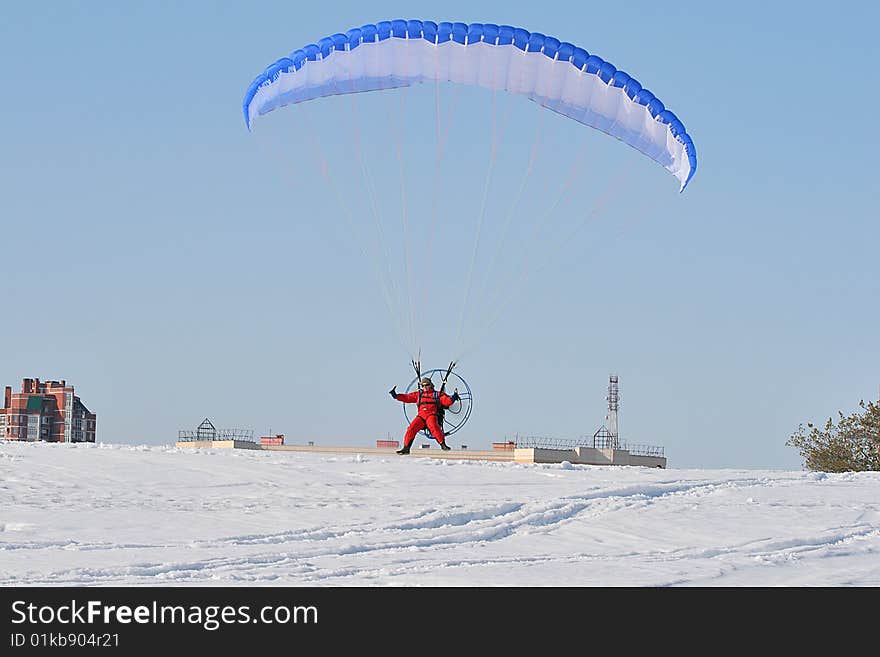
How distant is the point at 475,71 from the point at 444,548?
9117mm

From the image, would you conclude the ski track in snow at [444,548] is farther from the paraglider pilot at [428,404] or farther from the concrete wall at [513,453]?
the concrete wall at [513,453]

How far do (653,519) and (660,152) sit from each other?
25.8ft

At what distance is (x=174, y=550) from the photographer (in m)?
11.5

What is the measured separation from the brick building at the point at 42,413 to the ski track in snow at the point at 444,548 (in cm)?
6449

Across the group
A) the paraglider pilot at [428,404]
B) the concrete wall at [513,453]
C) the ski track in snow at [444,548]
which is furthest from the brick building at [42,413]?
the ski track in snow at [444,548]

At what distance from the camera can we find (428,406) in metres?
20.8

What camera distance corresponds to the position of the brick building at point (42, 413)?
3031 inches

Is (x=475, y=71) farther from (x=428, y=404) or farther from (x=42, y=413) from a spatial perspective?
(x=42, y=413)

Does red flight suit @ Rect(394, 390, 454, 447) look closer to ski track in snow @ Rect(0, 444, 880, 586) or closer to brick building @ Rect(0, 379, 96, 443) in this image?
ski track in snow @ Rect(0, 444, 880, 586)

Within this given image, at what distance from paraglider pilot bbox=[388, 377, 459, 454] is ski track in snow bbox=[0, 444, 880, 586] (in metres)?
4.87

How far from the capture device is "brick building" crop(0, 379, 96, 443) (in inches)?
3031

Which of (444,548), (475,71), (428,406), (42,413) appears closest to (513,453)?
(428,406)

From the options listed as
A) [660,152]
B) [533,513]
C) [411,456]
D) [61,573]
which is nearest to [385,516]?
[533,513]
